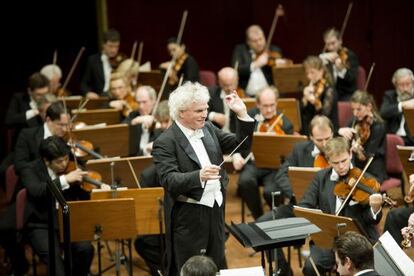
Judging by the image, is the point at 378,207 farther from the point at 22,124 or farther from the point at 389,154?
the point at 22,124

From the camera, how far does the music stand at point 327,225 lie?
14.6 feet

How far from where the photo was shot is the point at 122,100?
24.7 ft

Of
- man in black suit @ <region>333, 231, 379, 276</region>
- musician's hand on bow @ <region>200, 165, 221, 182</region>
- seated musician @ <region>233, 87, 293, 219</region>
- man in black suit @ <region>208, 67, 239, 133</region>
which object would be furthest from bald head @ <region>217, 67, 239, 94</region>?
man in black suit @ <region>333, 231, 379, 276</region>

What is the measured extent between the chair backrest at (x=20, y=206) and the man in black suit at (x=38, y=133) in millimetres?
543

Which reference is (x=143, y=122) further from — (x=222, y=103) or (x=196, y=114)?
(x=196, y=114)

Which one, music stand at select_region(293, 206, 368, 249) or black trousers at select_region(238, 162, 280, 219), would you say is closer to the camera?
music stand at select_region(293, 206, 368, 249)

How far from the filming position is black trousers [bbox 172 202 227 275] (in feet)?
14.8

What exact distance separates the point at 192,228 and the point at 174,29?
19.3 feet

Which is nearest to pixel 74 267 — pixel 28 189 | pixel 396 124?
pixel 28 189

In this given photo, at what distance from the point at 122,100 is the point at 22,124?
95 centimetres

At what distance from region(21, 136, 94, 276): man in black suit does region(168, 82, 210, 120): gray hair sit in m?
1.23

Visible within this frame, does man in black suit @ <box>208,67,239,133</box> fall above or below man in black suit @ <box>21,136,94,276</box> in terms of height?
above

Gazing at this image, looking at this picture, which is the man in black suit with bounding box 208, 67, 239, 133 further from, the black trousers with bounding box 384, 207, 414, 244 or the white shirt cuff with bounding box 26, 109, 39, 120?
the black trousers with bounding box 384, 207, 414, 244

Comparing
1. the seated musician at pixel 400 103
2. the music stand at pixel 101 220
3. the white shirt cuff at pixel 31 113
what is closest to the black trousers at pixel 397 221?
the music stand at pixel 101 220
